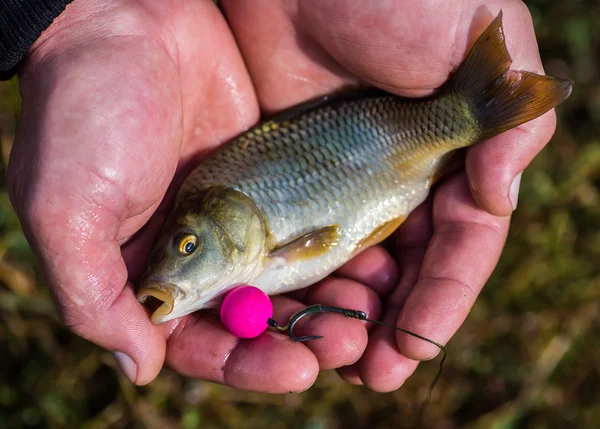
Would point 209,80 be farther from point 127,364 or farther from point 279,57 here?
point 127,364

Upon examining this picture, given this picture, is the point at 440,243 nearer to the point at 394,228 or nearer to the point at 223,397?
the point at 394,228

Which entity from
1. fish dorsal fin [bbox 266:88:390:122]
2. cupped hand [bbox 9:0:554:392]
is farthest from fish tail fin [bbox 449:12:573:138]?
fish dorsal fin [bbox 266:88:390:122]

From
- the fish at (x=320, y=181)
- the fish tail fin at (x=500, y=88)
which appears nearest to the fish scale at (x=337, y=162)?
the fish at (x=320, y=181)

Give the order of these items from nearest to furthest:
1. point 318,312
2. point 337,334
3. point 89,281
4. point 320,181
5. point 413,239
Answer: point 89,281
point 337,334
point 318,312
point 320,181
point 413,239

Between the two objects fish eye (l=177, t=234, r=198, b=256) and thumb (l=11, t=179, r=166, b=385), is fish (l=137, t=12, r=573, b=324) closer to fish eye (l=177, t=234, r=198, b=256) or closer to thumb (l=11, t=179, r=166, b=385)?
fish eye (l=177, t=234, r=198, b=256)

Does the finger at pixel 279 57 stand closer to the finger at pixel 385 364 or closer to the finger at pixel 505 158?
the finger at pixel 505 158

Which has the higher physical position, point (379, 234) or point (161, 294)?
point (161, 294)

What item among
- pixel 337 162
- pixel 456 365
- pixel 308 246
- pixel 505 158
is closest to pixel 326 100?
pixel 337 162

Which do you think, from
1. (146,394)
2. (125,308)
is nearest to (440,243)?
(125,308)
